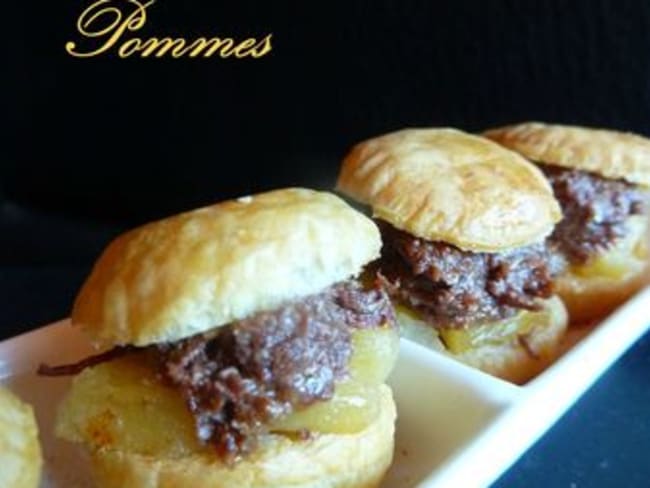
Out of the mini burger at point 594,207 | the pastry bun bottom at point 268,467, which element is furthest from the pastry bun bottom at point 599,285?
the pastry bun bottom at point 268,467

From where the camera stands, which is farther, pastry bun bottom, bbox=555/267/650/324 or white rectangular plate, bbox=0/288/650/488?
pastry bun bottom, bbox=555/267/650/324

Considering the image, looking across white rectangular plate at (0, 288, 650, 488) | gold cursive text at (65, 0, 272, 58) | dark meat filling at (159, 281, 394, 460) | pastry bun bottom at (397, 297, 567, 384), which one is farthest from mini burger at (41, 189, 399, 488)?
gold cursive text at (65, 0, 272, 58)

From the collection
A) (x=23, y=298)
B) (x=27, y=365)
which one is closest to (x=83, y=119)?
(x=23, y=298)

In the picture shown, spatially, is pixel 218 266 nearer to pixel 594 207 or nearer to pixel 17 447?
pixel 17 447

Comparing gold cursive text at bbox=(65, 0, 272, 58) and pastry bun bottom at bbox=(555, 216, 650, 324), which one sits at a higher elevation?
gold cursive text at bbox=(65, 0, 272, 58)

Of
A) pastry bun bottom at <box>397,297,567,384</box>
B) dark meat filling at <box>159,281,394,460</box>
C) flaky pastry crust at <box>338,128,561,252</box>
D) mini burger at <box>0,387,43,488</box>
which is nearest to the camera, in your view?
mini burger at <box>0,387,43,488</box>

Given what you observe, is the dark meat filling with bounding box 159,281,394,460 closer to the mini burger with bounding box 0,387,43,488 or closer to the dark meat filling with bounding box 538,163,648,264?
the mini burger with bounding box 0,387,43,488

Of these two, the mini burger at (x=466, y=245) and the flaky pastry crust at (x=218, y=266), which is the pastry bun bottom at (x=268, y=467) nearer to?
the flaky pastry crust at (x=218, y=266)
